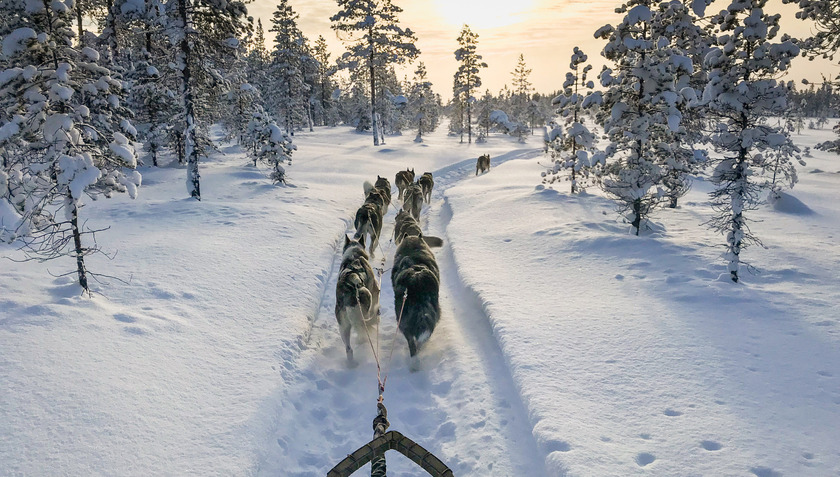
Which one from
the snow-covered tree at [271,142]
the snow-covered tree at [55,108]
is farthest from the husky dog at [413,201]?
the snow-covered tree at [55,108]

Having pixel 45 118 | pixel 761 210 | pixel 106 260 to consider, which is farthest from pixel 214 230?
pixel 761 210

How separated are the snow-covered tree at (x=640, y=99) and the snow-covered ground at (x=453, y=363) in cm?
206

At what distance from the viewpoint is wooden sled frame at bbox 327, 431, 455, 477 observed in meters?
2.59

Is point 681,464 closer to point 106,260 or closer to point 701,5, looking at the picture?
point 701,5

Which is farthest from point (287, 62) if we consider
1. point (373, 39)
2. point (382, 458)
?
point (382, 458)

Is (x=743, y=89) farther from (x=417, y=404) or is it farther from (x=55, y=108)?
(x=55, y=108)

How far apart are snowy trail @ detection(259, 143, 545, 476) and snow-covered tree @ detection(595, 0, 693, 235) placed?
6996 millimetres

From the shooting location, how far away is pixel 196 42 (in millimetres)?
14828

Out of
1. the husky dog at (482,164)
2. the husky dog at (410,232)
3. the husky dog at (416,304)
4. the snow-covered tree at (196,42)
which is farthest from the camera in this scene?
the husky dog at (482,164)

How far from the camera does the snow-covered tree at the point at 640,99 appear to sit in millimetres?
10570

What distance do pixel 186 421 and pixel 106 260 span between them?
215 inches

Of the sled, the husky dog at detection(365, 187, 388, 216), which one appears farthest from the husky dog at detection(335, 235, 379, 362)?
the husky dog at detection(365, 187, 388, 216)

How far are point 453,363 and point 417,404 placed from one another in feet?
3.24

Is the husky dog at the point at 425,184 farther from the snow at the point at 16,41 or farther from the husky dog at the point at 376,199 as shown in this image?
the snow at the point at 16,41
